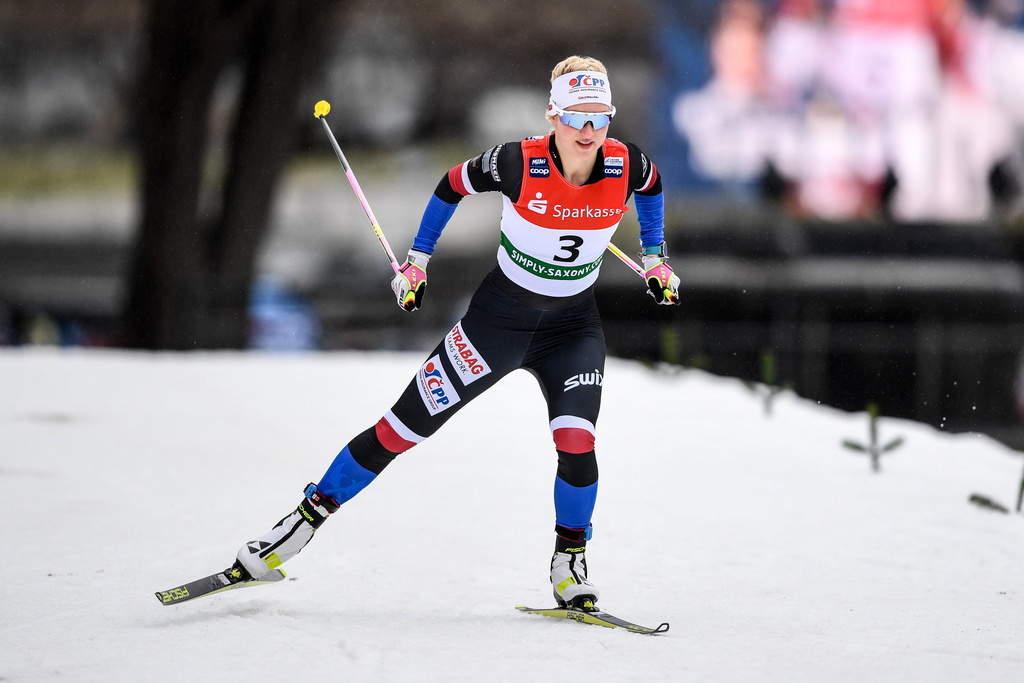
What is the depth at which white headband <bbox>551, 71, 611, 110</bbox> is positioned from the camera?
4504 mm

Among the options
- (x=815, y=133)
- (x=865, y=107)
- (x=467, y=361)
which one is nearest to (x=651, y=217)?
(x=467, y=361)

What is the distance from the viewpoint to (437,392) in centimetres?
464

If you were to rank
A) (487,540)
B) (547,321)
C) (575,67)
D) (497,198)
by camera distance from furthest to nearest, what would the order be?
(497,198) < (487,540) < (547,321) < (575,67)

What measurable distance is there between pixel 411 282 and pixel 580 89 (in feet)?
3.21

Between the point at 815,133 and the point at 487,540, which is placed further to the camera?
the point at 815,133

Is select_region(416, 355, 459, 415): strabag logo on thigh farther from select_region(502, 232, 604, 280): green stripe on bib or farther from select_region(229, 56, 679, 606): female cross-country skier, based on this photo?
select_region(502, 232, 604, 280): green stripe on bib

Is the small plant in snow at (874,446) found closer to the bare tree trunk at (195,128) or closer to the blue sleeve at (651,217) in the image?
the blue sleeve at (651,217)

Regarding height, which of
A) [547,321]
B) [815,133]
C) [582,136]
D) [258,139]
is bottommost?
[547,321]

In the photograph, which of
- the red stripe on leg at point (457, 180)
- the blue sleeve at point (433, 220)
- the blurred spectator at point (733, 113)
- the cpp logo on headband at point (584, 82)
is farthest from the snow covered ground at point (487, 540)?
the blurred spectator at point (733, 113)

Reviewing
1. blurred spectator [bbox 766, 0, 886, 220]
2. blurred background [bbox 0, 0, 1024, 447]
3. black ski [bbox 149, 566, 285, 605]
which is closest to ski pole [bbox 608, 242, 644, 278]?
black ski [bbox 149, 566, 285, 605]

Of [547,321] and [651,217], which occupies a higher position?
[651,217]

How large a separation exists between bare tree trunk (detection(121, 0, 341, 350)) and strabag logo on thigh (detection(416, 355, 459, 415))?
31.9 ft

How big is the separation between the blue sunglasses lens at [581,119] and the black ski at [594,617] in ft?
5.98

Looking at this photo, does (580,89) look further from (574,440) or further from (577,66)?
(574,440)
